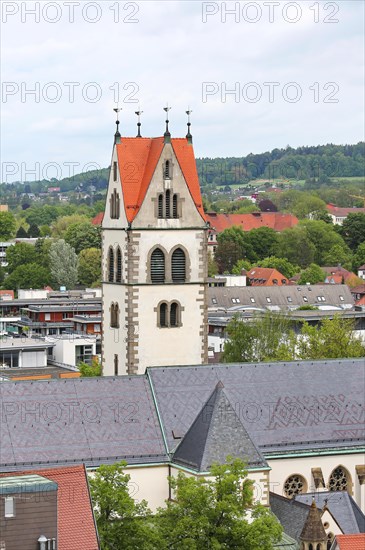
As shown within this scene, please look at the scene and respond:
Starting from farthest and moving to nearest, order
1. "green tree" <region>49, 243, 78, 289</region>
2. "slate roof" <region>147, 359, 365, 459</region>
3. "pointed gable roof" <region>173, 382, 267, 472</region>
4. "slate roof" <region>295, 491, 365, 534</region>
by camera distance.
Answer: "green tree" <region>49, 243, 78, 289</region> < "slate roof" <region>147, 359, 365, 459</region> < "slate roof" <region>295, 491, 365, 534</region> < "pointed gable roof" <region>173, 382, 267, 472</region>

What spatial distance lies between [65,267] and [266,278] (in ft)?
91.0

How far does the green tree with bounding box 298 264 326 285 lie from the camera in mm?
189125

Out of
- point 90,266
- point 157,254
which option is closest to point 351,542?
point 157,254

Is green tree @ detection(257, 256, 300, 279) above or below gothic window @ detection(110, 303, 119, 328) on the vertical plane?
above

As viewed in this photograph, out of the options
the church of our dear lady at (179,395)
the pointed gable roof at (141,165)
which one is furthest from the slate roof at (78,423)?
the pointed gable roof at (141,165)

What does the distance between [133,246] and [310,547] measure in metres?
14.9

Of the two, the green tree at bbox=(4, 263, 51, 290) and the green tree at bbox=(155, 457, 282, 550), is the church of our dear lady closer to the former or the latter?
the green tree at bbox=(155, 457, 282, 550)

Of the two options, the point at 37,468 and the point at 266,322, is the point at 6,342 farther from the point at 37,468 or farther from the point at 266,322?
the point at 37,468

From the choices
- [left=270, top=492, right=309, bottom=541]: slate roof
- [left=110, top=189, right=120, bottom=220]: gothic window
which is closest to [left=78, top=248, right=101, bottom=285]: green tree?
[left=110, top=189, right=120, bottom=220]: gothic window

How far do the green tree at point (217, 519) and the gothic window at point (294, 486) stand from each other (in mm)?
6378

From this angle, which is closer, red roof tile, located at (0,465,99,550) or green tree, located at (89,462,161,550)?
red roof tile, located at (0,465,99,550)

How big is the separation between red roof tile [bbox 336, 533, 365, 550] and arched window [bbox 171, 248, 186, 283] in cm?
1406

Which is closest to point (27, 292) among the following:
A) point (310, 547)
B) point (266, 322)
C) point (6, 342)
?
point (6, 342)

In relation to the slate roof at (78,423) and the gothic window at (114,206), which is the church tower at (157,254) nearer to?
the gothic window at (114,206)
